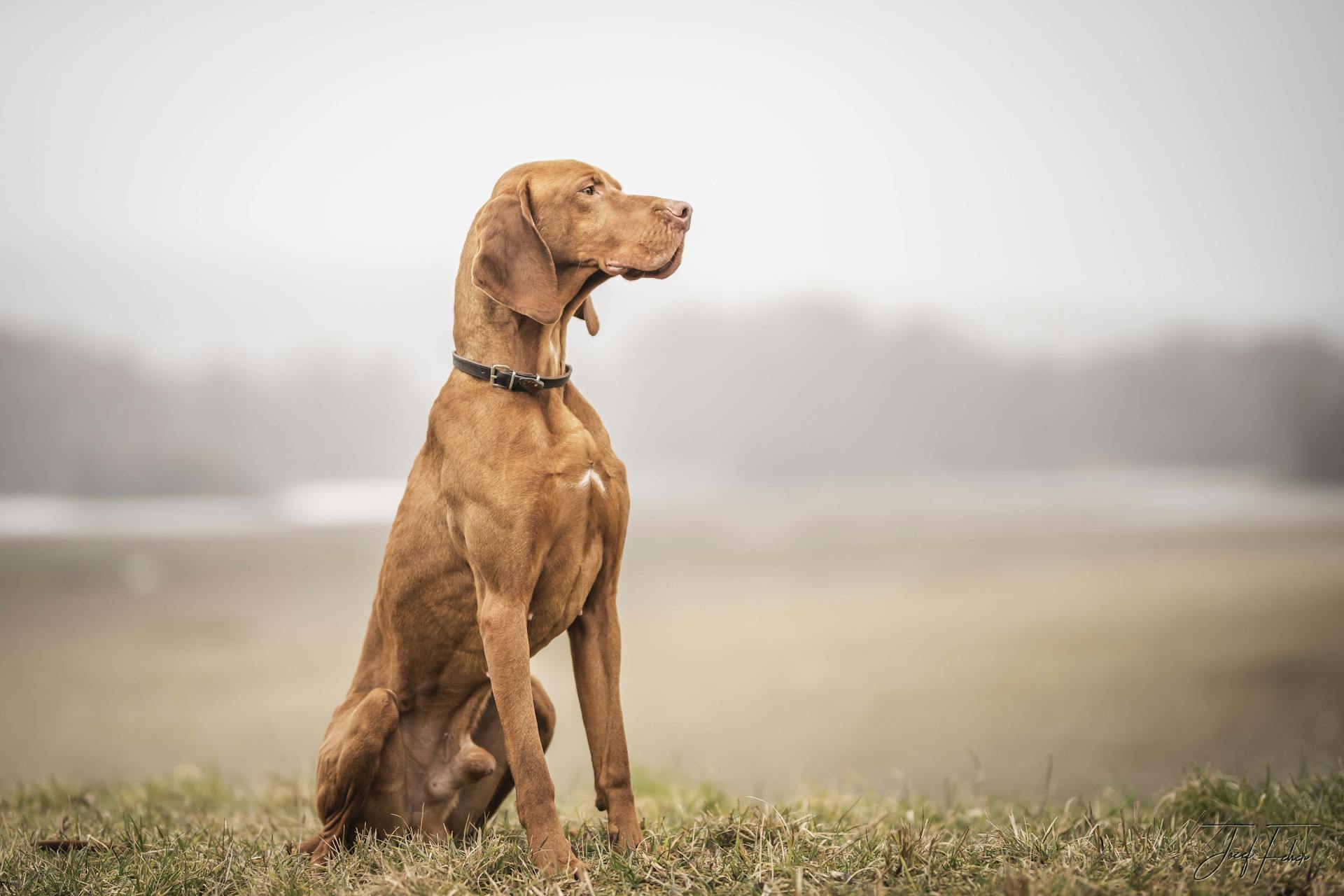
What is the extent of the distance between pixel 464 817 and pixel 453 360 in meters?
1.57

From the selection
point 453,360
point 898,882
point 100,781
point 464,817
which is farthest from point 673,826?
point 100,781

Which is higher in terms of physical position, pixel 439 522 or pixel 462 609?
pixel 439 522

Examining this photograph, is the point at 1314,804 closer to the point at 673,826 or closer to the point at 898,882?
the point at 898,882

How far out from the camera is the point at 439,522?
324cm

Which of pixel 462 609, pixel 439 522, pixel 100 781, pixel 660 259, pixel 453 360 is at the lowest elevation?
pixel 100 781

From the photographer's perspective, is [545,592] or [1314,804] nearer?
[545,592]

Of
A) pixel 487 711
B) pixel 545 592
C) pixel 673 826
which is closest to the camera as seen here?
pixel 545 592

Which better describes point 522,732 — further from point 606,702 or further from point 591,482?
point 591,482

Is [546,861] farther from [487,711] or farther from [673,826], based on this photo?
[673,826]

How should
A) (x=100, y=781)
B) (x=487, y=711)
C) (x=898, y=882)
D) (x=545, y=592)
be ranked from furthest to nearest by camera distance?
(x=100, y=781), (x=487, y=711), (x=545, y=592), (x=898, y=882)

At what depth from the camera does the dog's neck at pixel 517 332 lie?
3148 millimetres

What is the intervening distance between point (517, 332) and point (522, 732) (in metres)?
1.19

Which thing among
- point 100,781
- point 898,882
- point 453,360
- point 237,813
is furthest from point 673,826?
point 100,781
